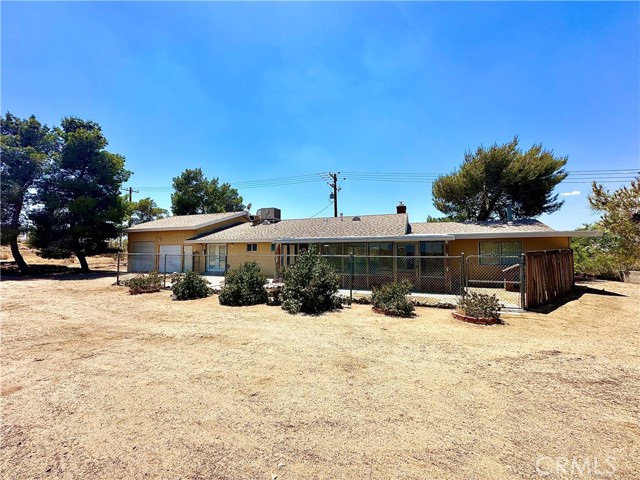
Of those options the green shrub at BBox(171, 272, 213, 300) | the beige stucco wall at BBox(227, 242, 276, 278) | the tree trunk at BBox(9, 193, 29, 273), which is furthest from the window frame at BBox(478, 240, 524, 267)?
the tree trunk at BBox(9, 193, 29, 273)

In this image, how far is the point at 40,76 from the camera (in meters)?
9.81

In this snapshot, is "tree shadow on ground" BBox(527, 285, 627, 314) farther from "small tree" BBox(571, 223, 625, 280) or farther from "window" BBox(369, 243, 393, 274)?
"window" BBox(369, 243, 393, 274)

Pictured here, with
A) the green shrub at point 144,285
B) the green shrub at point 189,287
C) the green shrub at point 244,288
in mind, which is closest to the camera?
the green shrub at point 244,288

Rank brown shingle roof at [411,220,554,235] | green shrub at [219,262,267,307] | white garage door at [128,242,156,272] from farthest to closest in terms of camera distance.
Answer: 1. white garage door at [128,242,156,272]
2. brown shingle roof at [411,220,554,235]
3. green shrub at [219,262,267,307]

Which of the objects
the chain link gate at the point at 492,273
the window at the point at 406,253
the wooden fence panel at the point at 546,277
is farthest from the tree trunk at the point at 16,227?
the wooden fence panel at the point at 546,277

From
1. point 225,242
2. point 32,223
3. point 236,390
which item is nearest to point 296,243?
point 225,242

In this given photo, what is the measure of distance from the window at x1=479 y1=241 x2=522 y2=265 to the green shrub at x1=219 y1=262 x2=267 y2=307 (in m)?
11.7

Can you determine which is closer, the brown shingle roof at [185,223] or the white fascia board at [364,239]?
the white fascia board at [364,239]

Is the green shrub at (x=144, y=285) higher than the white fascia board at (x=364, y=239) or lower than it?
lower

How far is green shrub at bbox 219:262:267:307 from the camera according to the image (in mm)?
10156

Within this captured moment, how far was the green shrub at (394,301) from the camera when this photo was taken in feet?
27.7

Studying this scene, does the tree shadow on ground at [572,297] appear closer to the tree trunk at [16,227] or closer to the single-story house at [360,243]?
the single-story house at [360,243]

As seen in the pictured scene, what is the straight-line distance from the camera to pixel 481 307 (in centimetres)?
762

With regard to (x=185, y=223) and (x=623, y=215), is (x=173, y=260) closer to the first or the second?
(x=185, y=223)
